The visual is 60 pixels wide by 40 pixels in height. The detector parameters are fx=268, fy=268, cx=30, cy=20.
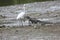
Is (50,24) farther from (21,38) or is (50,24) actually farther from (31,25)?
(21,38)

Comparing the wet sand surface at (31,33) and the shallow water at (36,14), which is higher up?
the wet sand surface at (31,33)

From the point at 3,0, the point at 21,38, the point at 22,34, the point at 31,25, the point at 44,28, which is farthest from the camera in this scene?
the point at 3,0

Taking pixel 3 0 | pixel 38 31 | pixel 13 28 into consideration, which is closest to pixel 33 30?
pixel 38 31

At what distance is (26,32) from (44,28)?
542 mm

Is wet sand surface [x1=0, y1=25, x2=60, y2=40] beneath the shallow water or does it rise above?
above

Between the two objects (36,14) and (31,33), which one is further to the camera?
(36,14)

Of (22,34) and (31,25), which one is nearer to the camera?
(22,34)

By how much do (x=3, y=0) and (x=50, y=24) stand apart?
13.4 meters

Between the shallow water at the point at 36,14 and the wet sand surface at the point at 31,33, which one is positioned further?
the shallow water at the point at 36,14

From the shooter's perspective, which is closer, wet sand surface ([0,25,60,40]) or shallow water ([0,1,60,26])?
wet sand surface ([0,25,60,40])

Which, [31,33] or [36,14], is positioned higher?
[31,33]

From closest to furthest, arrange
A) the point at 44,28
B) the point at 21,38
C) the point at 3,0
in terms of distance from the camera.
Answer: the point at 21,38
the point at 44,28
the point at 3,0

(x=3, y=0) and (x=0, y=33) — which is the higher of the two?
(x=0, y=33)

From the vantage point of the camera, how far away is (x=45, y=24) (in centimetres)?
745
